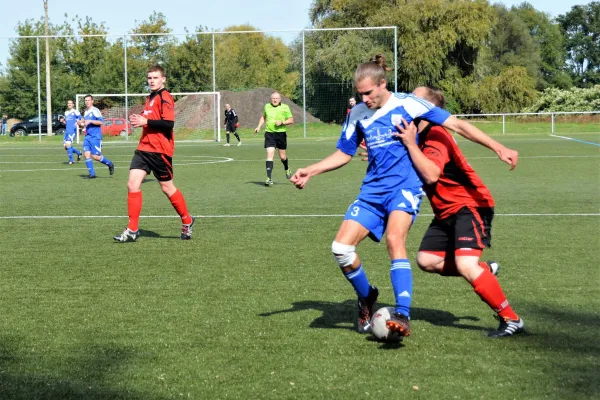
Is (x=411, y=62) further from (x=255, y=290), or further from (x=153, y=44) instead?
(x=255, y=290)

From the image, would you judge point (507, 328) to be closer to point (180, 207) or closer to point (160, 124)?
point (180, 207)

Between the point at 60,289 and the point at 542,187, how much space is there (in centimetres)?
1125

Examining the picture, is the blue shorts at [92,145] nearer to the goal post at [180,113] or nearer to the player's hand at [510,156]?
the player's hand at [510,156]

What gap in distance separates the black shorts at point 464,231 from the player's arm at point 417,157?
412 millimetres

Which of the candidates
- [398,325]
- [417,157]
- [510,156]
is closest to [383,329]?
[398,325]

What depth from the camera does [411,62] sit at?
167 feet

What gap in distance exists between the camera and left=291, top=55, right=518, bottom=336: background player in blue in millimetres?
5340

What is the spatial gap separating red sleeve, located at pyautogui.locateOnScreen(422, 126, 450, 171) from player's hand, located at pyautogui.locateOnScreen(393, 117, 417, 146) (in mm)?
194

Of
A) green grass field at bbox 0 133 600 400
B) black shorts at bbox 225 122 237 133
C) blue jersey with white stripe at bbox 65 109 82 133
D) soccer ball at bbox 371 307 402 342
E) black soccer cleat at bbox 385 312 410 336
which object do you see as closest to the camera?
green grass field at bbox 0 133 600 400

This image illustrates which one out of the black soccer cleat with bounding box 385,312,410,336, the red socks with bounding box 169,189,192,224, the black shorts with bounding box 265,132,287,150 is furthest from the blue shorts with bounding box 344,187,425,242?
the black shorts with bounding box 265,132,287,150

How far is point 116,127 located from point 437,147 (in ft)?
122

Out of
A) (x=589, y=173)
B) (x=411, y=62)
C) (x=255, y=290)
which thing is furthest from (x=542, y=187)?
(x=411, y=62)

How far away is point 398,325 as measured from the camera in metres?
4.95

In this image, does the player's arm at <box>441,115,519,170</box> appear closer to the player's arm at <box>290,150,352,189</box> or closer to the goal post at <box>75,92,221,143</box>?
the player's arm at <box>290,150,352,189</box>
